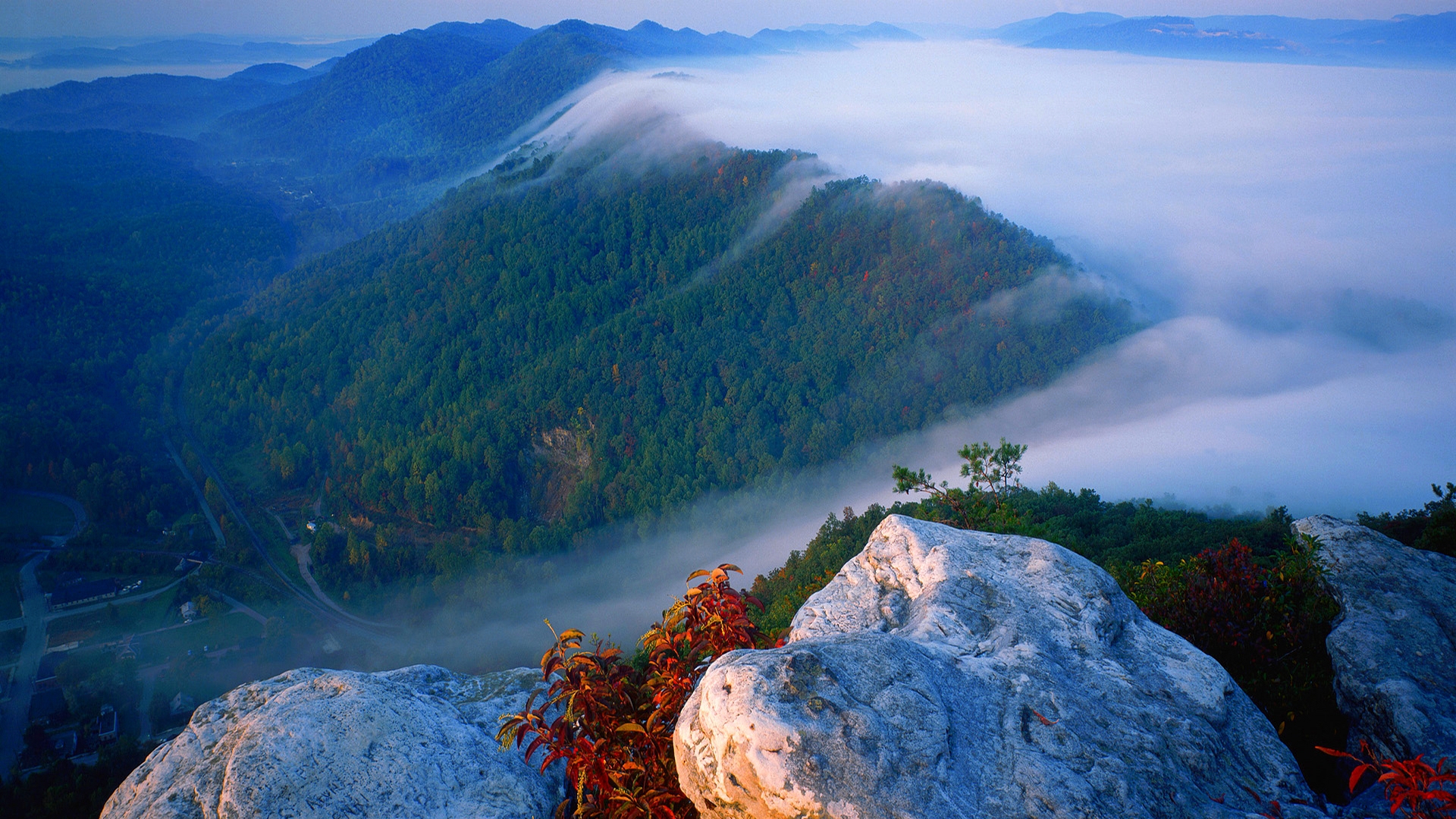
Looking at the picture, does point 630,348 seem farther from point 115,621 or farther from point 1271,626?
point 1271,626

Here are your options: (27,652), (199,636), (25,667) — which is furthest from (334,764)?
(27,652)

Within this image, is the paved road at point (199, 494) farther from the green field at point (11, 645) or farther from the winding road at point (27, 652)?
the green field at point (11, 645)

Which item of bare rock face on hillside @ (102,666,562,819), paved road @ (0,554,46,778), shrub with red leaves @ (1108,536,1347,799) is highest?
bare rock face on hillside @ (102,666,562,819)

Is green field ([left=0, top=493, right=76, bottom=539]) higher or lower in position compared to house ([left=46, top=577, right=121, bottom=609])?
higher

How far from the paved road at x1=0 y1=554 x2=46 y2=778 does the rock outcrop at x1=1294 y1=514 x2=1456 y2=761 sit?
62.9 metres

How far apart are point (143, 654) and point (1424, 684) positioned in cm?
7444

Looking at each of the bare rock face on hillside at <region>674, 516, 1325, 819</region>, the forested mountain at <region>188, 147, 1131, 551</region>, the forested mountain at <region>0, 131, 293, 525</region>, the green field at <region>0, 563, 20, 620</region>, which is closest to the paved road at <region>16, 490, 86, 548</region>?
the forested mountain at <region>0, 131, 293, 525</region>

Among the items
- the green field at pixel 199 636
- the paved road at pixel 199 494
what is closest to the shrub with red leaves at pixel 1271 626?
the green field at pixel 199 636

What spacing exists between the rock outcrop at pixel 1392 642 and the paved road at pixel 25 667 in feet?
206

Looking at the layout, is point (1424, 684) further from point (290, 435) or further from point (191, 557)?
point (290, 435)

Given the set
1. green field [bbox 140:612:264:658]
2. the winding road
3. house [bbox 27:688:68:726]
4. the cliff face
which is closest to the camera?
the cliff face

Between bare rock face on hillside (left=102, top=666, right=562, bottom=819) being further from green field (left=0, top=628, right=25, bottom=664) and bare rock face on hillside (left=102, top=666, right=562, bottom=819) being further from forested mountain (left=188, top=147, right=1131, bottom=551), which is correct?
forested mountain (left=188, top=147, right=1131, bottom=551)

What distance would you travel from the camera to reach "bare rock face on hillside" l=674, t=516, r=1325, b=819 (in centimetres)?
496

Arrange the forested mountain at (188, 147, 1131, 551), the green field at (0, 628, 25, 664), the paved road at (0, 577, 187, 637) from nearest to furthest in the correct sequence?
the green field at (0, 628, 25, 664) < the paved road at (0, 577, 187, 637) < the forested mountain at (188, 147, 1131, 551)
